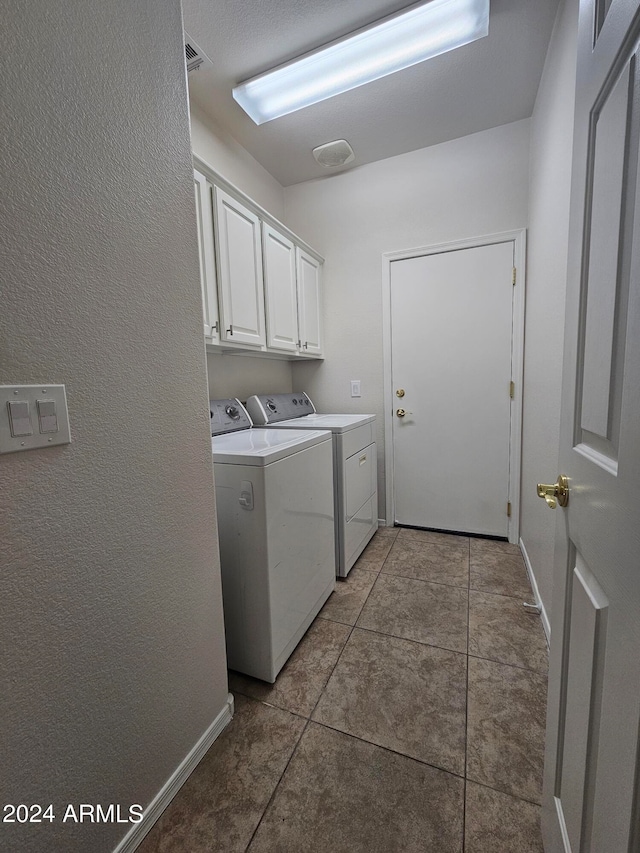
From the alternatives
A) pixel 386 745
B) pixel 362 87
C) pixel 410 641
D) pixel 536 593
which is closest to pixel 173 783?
pixel 386 745

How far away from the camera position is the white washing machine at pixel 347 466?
204cm

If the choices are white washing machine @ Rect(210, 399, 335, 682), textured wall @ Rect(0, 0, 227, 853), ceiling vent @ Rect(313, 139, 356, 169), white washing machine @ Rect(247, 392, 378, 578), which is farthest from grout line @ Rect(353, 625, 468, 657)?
ceiling vent @ Rect(313, 139, 356, 169)

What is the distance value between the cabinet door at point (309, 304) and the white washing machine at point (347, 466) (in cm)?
42

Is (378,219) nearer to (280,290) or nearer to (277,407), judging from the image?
(280,290)

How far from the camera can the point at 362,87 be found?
6.23 ft

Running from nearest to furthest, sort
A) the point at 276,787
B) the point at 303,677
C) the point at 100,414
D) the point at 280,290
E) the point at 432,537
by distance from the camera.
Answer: the point at 100,414 < the point at 276,787 < the point at 303,677 < the point at 280,290 < the point at 432,537

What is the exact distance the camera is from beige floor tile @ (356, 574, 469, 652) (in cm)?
164

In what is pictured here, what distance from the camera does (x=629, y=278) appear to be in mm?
497

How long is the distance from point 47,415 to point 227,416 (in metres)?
1.30

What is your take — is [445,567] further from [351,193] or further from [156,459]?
[351,193]

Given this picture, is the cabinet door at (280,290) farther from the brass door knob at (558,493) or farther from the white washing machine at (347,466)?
the brass door knob at (558,493)

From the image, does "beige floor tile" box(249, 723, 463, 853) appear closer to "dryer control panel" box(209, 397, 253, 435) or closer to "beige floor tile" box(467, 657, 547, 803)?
"beige floor tile" box(467, 657, 547, 803)

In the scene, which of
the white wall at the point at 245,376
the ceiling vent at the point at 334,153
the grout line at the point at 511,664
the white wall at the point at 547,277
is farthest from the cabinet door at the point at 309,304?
the grout line at the point at 511,664

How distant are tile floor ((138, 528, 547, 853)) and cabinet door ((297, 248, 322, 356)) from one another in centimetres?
175
